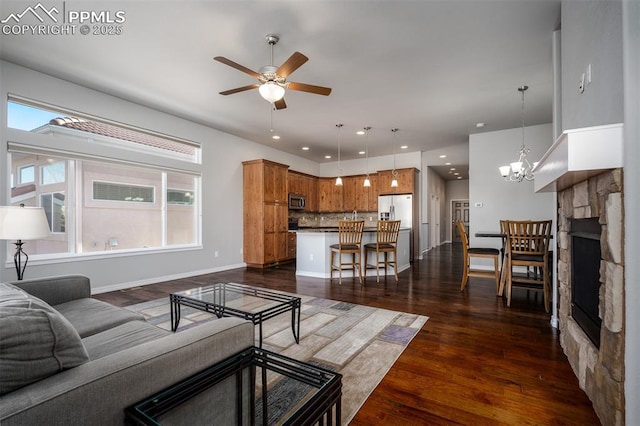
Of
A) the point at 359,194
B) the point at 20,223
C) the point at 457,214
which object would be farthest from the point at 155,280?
the point at 457,214

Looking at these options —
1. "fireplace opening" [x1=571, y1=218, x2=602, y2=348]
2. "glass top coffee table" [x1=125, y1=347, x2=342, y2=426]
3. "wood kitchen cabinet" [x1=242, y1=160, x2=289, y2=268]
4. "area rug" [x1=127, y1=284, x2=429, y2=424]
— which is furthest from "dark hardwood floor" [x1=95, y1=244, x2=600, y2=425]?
"wood kitchen cabinet" [x1=242, y1=160, x2=289, y2=268]

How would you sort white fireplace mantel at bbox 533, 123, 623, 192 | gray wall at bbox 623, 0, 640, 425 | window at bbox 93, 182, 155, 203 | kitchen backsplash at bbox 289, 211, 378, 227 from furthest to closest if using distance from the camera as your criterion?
kitchen backsplash at bbox 289, 211, 378, 227 → window at bbox 93, 182, 155, 203 → white fireplace mantel at bbox 533, 123, 623, 192 → gray wall at bbox 623, 0, 640, 425

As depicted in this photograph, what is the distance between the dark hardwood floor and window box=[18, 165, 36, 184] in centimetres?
174

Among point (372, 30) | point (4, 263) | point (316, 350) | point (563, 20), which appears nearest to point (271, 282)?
point (316, 350)

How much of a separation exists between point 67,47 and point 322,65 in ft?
9.09

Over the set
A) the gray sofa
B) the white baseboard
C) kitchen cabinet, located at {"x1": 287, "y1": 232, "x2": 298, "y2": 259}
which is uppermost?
the gray sofa

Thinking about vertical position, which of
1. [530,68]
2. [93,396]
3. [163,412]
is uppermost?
[530,68]

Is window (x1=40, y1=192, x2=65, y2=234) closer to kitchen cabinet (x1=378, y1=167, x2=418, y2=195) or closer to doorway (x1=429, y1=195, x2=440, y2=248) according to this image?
kitchen cabinet (x1=378, y1=167, x2=418, y2=195)

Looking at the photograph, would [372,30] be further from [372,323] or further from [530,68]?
[372,323]

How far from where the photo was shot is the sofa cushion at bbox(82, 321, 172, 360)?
4.50 feet

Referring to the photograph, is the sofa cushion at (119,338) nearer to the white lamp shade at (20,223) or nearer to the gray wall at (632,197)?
the white lamp shade at (20,223)

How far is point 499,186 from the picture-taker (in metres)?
6.00

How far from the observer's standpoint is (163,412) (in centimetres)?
90

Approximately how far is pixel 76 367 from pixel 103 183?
4.43m
